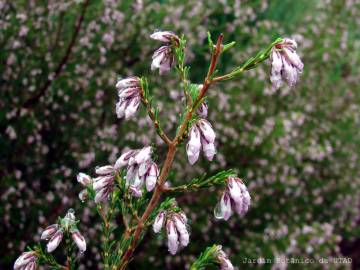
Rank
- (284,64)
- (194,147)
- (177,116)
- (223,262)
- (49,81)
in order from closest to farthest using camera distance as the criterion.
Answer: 1. (194,147)
2. (284,64)
3. (223,262)
4. (49,81)
5. (177,116)

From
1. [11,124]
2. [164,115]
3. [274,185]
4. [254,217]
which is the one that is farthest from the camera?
[254,217]

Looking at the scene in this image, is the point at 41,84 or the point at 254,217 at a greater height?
the point at 41,84

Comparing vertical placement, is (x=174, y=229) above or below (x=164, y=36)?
below

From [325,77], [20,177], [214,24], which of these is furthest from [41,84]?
[325,77]

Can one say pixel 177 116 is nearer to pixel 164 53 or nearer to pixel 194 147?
pixel 164 53

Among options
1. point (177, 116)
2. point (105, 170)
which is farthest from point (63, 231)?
point (177, 116)

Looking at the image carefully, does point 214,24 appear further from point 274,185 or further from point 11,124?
point 11,124
